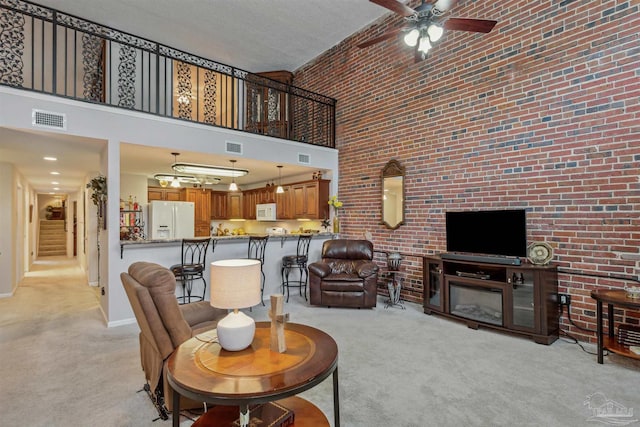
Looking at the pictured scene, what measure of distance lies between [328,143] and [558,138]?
13.5 ft

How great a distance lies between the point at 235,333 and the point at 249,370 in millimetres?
246

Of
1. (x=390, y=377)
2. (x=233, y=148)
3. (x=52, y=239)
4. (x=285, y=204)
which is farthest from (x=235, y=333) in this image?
(x=52, y=239)

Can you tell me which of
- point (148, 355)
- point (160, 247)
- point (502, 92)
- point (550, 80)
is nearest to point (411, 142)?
point (502, 92)

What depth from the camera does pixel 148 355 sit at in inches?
93.7

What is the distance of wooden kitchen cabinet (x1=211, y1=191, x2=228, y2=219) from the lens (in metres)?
9.26

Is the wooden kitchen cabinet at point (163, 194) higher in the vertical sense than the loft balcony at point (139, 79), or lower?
lower

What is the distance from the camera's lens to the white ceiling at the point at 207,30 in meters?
5.33

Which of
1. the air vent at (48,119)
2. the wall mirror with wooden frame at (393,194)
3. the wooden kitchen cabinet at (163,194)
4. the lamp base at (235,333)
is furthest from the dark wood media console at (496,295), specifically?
the wooden kitchen cabinet at (163,194)

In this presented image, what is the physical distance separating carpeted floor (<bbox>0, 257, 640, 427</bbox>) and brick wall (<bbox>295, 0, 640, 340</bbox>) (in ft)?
3.37

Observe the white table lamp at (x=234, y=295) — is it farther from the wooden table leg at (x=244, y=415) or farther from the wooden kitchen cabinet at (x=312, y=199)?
the wooden kitchen cabinet at (x=312, y=199)

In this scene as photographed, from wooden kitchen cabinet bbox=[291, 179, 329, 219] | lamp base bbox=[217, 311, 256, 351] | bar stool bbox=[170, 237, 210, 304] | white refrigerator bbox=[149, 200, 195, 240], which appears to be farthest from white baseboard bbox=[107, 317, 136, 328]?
wooden kitchen cabinet bbox=[291, 179, 329, 219]

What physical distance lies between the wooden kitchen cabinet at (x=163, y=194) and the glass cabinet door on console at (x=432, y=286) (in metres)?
6.86

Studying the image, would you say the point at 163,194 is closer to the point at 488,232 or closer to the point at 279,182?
the point at 279,182

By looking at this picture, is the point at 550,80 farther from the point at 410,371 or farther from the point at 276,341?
the point at 276,341
